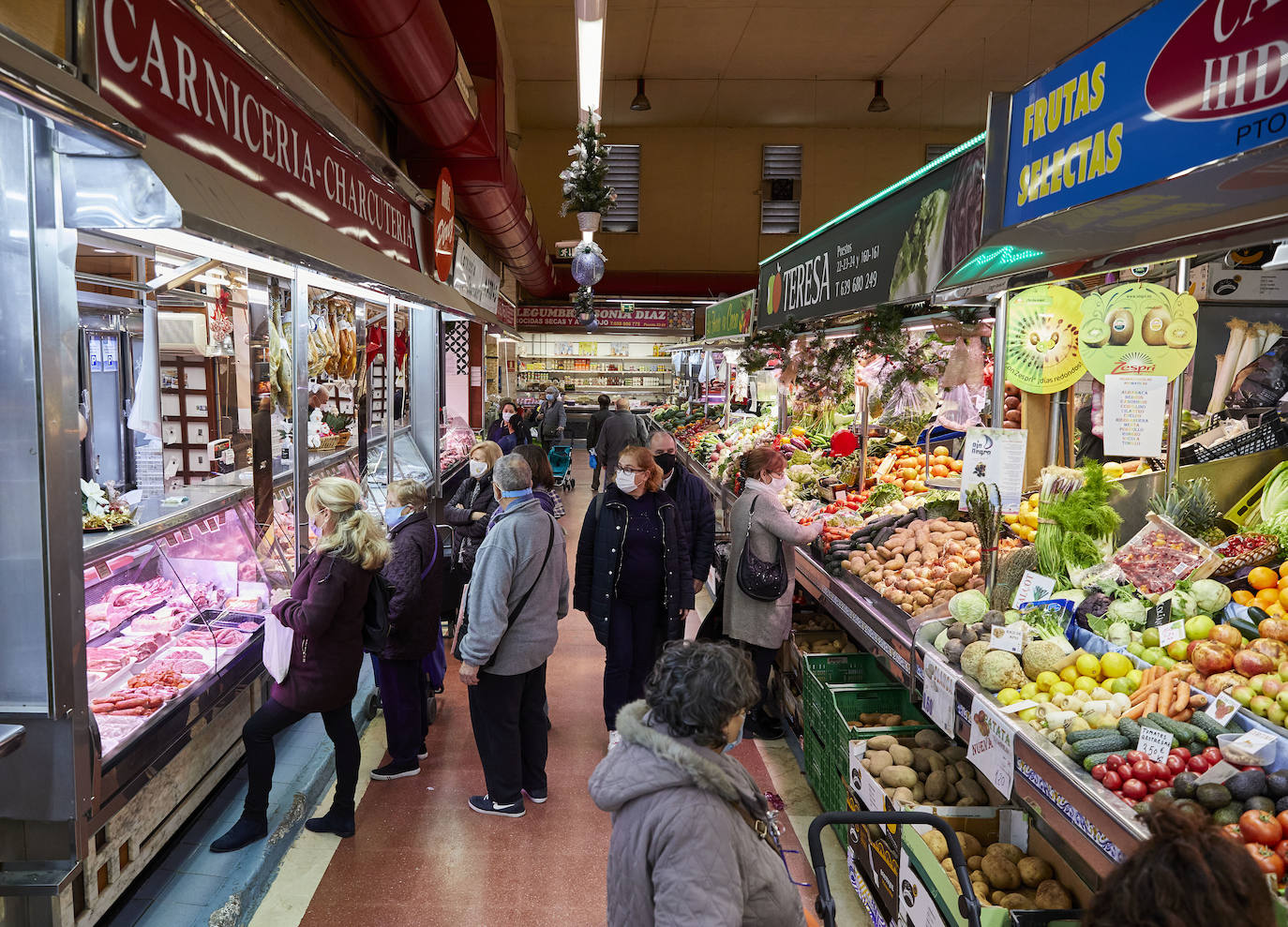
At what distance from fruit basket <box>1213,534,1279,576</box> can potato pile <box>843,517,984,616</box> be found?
3.16ft

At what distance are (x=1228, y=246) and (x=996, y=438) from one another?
1.42 metres

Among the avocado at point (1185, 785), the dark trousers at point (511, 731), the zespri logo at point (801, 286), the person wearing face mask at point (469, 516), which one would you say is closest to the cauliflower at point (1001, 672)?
the avocado at point (1185, 785)

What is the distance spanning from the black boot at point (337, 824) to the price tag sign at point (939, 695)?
2528mm

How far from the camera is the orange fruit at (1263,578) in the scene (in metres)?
3.04

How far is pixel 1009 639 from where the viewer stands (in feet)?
10.1

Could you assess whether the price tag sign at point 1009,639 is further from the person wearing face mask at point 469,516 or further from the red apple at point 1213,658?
the person wearing face mask at point 469,516

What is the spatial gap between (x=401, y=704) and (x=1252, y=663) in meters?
3.58

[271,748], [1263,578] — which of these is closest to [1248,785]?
[1263,578]

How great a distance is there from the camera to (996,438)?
3520 millimetres

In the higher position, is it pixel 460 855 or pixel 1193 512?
pixel 1193 512

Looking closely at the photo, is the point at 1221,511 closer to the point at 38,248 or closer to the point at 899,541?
the point at 899,541

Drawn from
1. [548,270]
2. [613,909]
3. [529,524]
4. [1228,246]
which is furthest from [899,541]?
[548,270]

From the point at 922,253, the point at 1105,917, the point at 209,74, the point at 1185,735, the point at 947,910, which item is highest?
the point at 209,74

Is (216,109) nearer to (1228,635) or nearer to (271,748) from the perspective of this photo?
(271,748)
